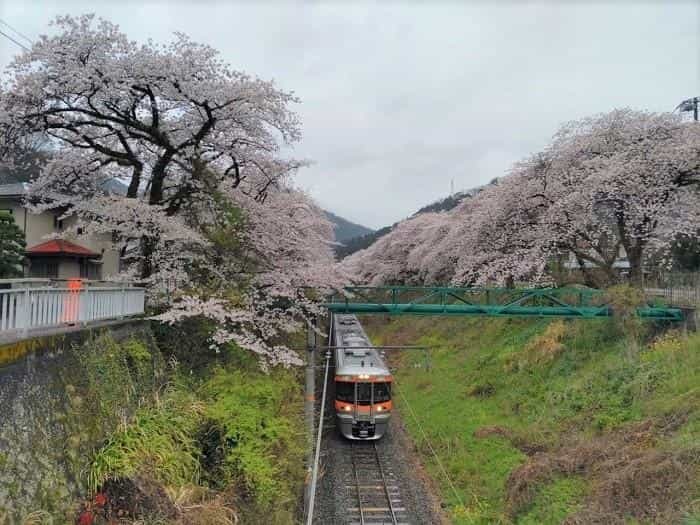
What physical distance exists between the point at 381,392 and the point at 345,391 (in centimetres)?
104

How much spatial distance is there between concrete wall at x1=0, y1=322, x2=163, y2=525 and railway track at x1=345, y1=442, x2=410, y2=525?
5474 millimetres

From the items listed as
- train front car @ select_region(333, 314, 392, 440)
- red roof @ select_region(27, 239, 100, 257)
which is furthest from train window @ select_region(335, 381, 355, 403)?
red roof @ select_region(27, 239, 100, 257)

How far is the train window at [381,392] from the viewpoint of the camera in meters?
14.5

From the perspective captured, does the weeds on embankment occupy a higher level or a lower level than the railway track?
higher

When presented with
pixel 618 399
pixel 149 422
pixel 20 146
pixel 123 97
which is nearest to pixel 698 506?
pixel 618 399

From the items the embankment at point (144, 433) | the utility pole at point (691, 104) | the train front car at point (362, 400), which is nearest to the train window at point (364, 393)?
the train front car at point (362, 400)

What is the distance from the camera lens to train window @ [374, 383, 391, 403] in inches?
570

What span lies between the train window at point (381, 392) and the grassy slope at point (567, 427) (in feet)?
6.14

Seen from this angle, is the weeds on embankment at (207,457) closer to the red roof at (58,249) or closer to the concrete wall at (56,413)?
the concrete wall at (56,413)

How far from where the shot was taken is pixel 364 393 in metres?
14.4

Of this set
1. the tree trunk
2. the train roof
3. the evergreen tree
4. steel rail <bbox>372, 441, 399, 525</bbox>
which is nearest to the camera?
steel rail <bbox>372, 441, 399, 525</bbox>

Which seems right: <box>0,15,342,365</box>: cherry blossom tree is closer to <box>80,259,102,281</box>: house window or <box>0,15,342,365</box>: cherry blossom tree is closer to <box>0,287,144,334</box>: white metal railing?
<box>0,287,144,334</box>: white metal railing

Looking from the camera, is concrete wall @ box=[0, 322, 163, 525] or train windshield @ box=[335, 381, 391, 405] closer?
concrete wall @ box=[0, 322, 163, 525]

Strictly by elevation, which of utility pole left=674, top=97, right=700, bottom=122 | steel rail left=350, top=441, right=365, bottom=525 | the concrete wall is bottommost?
steel rail left=350, top=441, right=365, bottom=525
